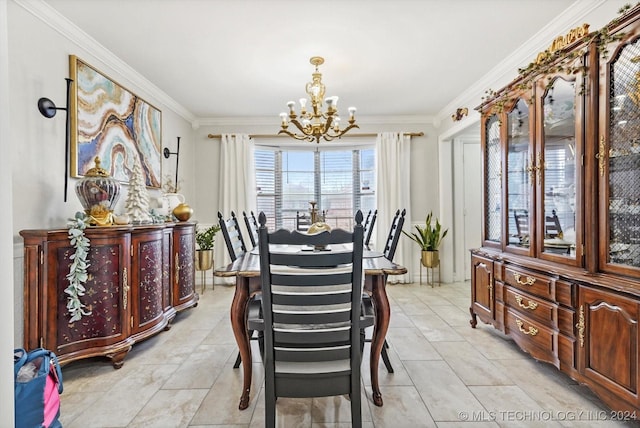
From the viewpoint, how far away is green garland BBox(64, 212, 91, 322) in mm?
2096

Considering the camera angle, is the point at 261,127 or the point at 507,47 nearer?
the point at 507,47

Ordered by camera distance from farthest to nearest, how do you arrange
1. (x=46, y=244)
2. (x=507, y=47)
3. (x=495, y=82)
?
(x=495, y=82), (x=507, y=47), (x=46, y=244)

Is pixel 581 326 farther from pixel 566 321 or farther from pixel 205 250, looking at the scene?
pixel 205 250

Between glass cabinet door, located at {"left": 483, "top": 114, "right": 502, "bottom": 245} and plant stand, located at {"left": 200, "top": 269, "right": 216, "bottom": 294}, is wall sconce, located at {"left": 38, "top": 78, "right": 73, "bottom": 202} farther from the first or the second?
glass cabinet door, located at {"left": 483, "top": 114, "right": 502, "bottom": 245}

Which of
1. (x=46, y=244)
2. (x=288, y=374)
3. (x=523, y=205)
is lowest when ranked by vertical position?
(x=288, y=374)

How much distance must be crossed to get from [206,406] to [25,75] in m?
2.45

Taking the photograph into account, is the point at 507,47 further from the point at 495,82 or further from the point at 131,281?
the point at 131,281

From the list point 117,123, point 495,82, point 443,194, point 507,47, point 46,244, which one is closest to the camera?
point 46,244

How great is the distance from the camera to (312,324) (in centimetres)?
142

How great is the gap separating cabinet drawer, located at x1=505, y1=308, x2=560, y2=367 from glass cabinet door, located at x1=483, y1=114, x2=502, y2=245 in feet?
2.23

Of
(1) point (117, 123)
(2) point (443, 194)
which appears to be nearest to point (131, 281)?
(1) point (117, 123)

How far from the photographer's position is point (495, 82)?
131 inches

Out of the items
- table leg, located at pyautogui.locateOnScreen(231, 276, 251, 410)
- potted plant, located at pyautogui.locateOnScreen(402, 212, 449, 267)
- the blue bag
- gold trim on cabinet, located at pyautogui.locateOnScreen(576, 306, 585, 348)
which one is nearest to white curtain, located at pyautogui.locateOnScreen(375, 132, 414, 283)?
potted plant, located at pyautogui.locateOnScreen(402, 212, 449, 267)

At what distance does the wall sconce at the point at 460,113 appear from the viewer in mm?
3990
